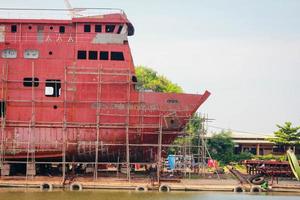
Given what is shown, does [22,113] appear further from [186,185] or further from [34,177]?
[186,185]

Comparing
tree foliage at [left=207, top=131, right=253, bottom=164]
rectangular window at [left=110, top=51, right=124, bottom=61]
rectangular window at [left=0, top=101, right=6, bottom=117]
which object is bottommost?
tree foliage at [left=207, top=131, right=253, bottom=164]

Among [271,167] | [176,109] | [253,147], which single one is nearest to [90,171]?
[176,109]

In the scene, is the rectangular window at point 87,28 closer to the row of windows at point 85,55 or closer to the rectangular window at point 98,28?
the rectangular window at point 98,28

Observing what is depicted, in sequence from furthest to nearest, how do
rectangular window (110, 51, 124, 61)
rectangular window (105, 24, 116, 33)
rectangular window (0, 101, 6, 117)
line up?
rectangular window (105, 24, 116, 33) → rectangular window (110, 51, 124, 61) → rectangular window (0, 101, 6, 117)

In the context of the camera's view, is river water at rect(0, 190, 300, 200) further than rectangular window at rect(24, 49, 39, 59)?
No

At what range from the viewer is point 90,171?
2455 centimetres

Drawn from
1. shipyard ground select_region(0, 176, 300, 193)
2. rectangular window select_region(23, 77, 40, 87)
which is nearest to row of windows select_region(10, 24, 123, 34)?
rectangular window select_region(23, 77, 40, 87)

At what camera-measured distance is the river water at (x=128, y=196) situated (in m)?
17.6

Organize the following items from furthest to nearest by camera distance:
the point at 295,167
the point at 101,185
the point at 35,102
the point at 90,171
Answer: the point at 90,171
the point at 35,102
the point at 101,185
the point at 295,167

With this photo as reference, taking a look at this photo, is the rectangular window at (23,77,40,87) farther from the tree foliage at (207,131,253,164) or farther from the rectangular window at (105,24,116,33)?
the tree foliage at (207,131,253,164)

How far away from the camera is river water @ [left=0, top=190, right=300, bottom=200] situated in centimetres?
1759

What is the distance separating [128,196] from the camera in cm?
1823

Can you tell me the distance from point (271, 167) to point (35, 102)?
11466 millimetres

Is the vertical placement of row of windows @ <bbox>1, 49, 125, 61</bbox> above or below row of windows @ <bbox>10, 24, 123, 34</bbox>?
below
